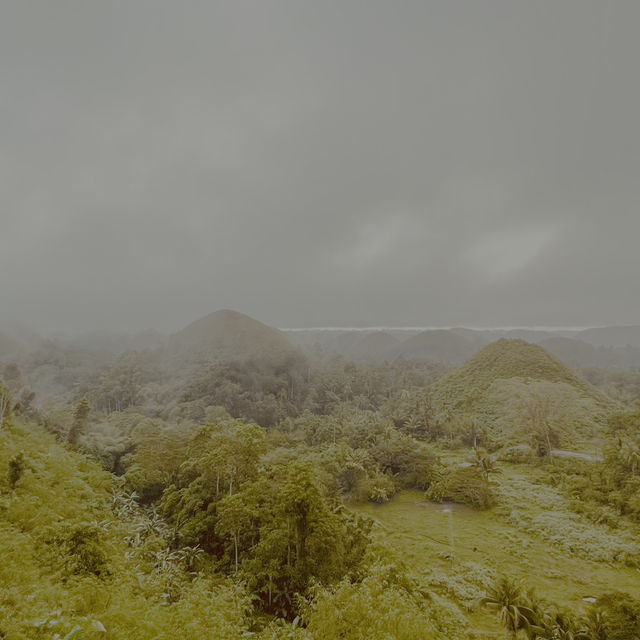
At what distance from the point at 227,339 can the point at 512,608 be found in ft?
385

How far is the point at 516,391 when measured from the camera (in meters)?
60.3

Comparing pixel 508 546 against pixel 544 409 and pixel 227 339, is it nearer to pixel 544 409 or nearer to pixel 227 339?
pixel 544 409

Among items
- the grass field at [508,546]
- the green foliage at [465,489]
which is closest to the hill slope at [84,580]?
the grass field at [508,546]

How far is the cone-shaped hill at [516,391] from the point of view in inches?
2039

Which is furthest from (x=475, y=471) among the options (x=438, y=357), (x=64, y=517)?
(x=438, y=357)

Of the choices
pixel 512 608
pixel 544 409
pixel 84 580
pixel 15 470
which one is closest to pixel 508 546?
pixel 512 608

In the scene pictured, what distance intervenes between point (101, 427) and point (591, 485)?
5491cm

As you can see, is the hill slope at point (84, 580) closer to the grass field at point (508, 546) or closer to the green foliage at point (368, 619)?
the green foliage at point (368, 619)

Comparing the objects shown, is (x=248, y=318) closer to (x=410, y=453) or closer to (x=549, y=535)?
(x=410, y=453)

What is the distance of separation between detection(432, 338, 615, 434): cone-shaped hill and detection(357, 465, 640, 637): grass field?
22782mm

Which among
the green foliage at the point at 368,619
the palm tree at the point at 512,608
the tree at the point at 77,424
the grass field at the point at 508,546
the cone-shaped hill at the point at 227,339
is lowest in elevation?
the grass field at the point at 508,546

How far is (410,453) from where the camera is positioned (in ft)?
121

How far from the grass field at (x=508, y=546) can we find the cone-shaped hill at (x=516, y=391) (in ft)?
74.7

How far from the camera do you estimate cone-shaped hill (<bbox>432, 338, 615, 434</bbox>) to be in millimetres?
51781
